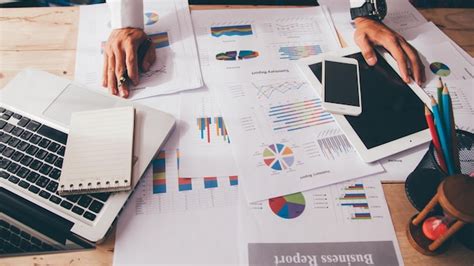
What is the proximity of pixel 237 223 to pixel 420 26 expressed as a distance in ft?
2.18

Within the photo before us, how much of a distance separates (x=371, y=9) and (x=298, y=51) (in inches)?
8.0

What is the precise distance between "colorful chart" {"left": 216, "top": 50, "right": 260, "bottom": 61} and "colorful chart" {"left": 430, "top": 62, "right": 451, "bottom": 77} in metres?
0.37

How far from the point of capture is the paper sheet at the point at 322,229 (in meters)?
0.60

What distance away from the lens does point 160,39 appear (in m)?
0.91

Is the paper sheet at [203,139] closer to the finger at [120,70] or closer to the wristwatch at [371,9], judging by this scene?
the finger at [120,70]

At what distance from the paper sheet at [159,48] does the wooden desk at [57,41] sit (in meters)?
0.03

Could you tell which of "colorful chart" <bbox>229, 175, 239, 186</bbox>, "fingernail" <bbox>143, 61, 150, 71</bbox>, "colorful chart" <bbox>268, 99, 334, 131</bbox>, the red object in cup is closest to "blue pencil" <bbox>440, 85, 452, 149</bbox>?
the red object in cup

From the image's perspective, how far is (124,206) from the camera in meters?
0.64

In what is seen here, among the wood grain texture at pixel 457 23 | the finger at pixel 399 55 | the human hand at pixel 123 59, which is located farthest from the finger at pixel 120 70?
the wood grain texture at pixel 457 23

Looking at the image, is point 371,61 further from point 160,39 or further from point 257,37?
point 160,39

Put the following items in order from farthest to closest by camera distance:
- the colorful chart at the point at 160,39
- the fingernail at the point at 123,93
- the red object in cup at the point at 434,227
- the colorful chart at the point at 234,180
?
the colorful chart at the point at 160,39
the fingernail at the point at 123,93
the colorful chart at the point at 234,180
the red object in cup at the point at 434,227

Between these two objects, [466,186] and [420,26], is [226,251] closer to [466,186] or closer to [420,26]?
[466,186]

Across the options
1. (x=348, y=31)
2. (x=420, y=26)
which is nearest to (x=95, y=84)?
(x=348, y=31)

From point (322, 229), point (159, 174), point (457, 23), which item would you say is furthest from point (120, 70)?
point (457, 23)
